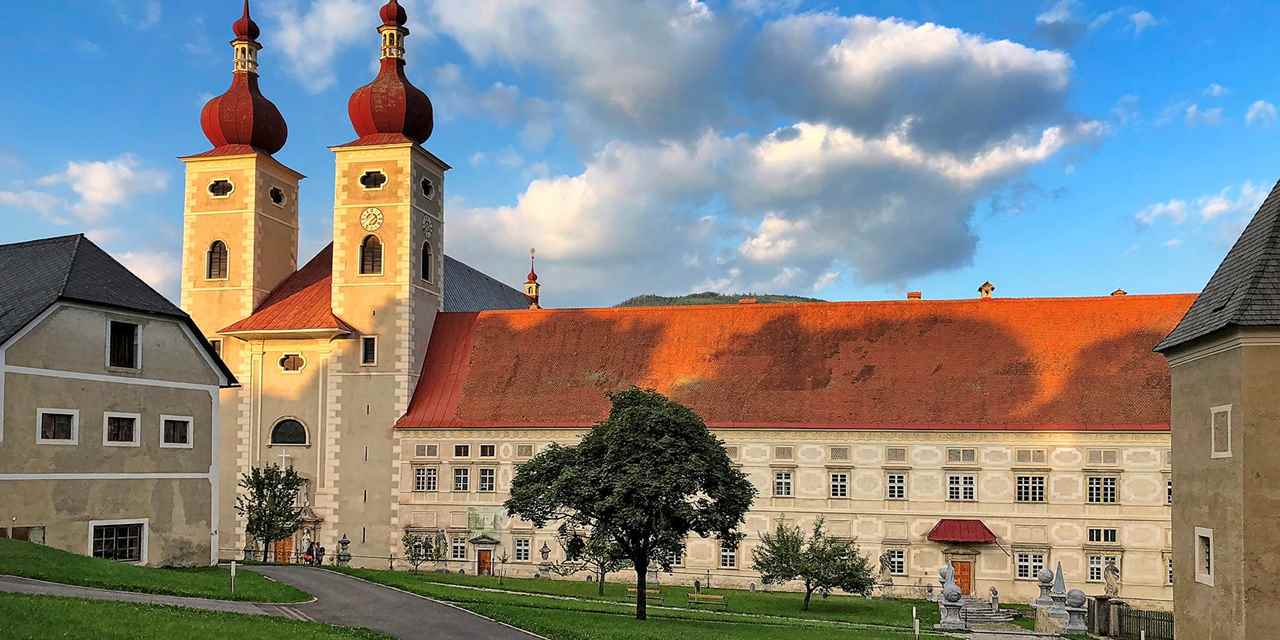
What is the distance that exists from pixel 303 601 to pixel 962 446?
2835 cm

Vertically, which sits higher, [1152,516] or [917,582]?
[1152,516]

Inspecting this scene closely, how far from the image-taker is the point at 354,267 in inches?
2254

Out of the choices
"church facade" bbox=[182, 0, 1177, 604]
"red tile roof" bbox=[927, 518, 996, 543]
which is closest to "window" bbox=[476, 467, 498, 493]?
"church facade" bbox=[182, 0, 1177, 604]

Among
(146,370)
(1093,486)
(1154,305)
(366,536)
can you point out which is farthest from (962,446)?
(146,370)

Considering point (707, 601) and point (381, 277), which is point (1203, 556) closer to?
point (707, 601)

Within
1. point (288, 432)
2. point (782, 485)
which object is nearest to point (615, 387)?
point (782, 485)

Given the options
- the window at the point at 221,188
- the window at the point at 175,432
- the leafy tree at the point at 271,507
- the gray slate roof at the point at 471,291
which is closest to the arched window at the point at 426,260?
the gray slate roof at the point at 471,291

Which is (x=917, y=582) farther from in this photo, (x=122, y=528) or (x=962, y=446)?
(x=122, y=528)

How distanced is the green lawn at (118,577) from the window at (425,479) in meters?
21.3

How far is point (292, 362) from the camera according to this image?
56.8 metres

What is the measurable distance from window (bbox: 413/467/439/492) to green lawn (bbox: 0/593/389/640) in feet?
Result: 93.9

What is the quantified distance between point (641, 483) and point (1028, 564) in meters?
23.1

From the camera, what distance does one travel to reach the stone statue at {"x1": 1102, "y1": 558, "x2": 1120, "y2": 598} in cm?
4600

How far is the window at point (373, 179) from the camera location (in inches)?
2265
